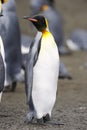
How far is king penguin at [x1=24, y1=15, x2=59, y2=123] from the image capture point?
5836mm

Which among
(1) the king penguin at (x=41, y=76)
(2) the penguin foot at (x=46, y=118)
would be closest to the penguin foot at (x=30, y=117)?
(1) the king penguin at (x=41, y=76)

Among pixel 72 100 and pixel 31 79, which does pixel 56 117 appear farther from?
pixel 72 100

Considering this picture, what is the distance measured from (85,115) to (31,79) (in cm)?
A: 95

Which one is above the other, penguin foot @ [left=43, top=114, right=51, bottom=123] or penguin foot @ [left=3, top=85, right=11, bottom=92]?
penguin foot @ [left=43, top=114, right=51, bottom=123]

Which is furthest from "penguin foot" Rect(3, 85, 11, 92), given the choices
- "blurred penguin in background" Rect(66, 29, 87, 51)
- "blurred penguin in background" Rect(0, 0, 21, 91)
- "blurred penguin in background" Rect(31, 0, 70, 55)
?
"blurred penguin in background" Rect(66, 29, 87, 51)

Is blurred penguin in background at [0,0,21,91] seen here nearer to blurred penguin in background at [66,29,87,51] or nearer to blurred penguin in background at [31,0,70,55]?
blurred penguin in background at [31,0,70,55]

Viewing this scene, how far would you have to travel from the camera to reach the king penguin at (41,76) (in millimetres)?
5836

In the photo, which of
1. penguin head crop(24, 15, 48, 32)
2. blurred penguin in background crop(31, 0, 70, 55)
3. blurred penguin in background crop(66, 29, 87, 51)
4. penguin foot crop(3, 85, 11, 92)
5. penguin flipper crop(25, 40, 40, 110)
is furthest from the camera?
blurred penguin in background crop(66, 29, 87, 51)

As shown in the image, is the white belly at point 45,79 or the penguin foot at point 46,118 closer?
the white belly at point 45,79

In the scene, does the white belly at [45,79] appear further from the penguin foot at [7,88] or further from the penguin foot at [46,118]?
the penguin foot at [7,88]

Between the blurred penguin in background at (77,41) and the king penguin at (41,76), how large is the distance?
8.27 metres

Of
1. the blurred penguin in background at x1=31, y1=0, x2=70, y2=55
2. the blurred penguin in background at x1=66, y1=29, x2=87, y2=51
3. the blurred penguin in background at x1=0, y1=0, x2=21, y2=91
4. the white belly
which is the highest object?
the white belly

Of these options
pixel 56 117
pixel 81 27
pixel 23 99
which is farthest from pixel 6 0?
pixel 81 27

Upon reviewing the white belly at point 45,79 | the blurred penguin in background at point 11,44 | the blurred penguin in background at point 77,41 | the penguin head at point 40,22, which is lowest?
the blurred penguin in background at point 77,41
